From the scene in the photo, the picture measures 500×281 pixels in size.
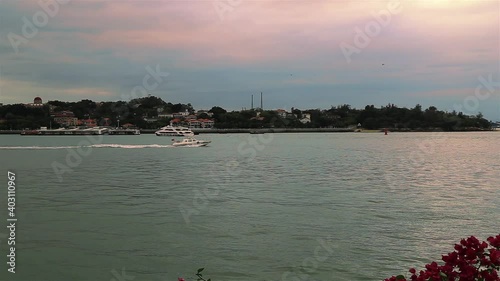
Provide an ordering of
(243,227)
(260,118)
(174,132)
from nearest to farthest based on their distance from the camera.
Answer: (243,227) → (174,132) → (260,118)

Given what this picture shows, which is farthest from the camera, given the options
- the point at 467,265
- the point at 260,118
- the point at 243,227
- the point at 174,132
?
the point at 260,118

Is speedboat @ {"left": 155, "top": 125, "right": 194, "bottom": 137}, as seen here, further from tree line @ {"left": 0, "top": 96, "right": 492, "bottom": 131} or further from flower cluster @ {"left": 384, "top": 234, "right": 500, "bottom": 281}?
flower cluster @ {"left": 384, "top": 234, "right": 500, "bottom": 281}

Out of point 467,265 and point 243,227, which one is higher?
point 467,265

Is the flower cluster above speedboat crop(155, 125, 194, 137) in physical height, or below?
above

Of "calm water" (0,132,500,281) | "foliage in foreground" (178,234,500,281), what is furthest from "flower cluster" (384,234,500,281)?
"calm water" (0,132,500,281)

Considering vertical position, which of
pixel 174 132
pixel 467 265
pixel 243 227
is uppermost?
pixel 467 265

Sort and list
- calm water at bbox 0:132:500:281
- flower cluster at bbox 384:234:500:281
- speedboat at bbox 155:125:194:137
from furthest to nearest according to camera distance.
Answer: speedboat at bbox 155:125:194:137
calm water at bbox 0:132:500:281
flower cluster at bbox 384:234:500:281

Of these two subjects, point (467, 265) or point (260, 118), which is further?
point (260, 118)

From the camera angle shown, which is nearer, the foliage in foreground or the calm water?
the foliage in foreground

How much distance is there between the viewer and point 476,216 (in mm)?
12930

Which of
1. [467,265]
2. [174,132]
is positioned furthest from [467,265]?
[174,132]

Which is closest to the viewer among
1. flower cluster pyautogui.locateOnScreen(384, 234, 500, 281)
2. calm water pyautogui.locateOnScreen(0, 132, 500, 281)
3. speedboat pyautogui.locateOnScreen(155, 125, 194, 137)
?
flower cluster pyautogui.locateOnScreen(384, 234, 500, 281)

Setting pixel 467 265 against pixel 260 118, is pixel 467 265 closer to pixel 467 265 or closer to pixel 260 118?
pixel 467 265

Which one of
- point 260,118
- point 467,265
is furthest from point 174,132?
point 467,265
